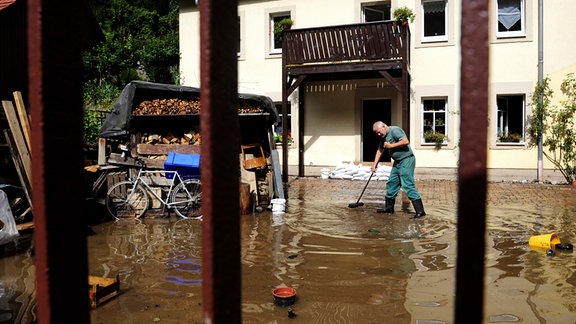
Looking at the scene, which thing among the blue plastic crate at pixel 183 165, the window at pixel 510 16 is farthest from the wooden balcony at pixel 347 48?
the blue plastic crate at pixel 183 165

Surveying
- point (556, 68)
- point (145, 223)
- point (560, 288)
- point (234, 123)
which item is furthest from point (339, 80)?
point (234, 123)

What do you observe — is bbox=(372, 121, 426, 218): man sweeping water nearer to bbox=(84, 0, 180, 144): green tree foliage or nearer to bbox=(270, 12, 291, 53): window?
bbox=(270, 12, 291, 53): window

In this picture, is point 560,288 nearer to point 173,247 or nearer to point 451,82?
point 173,247

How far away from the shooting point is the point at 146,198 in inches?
330

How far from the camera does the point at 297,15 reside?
16.5m

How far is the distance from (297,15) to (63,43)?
1656 cm

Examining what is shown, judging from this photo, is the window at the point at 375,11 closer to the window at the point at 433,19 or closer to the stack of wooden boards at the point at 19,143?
the window at the point at 433,19

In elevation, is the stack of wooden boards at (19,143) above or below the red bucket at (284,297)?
above

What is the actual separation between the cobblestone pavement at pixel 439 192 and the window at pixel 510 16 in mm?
4995

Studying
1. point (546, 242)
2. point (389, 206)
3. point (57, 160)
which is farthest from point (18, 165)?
point (546, 242)

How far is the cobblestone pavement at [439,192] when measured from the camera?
10.1 meters

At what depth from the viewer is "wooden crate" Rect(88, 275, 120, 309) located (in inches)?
145

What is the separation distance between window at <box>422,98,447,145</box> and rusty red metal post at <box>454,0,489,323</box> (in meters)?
14.6

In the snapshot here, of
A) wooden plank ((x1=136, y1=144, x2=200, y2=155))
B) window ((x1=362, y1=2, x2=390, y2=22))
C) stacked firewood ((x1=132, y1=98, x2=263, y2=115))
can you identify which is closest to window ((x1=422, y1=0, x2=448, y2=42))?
window ((x1=362, y1=2, x2=390, y2=22))
